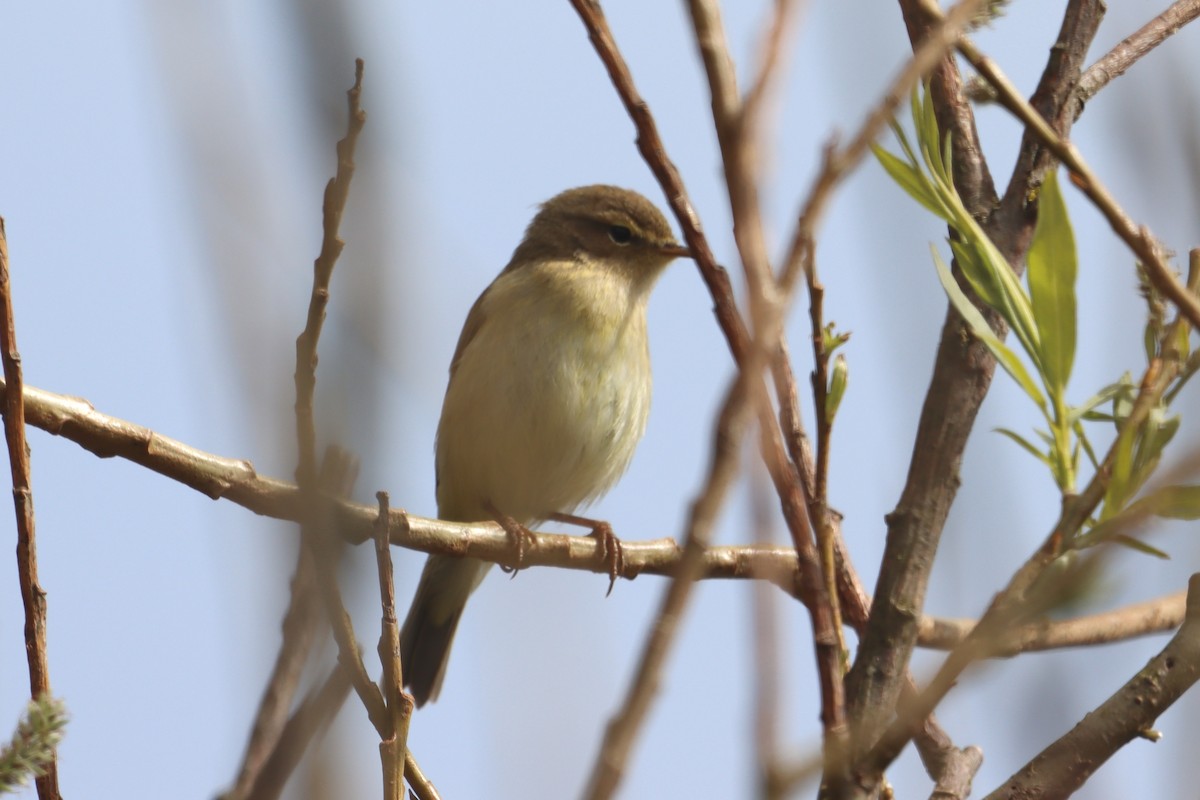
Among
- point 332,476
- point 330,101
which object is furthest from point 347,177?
point 332,476

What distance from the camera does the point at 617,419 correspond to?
5.29 meters

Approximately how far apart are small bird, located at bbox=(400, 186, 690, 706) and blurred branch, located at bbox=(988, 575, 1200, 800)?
322cm

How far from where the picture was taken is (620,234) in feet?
19.2

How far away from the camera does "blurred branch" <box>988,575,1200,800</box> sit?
176 cm

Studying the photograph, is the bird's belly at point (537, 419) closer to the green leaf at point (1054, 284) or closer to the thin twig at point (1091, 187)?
the green leaf at point (1054, 284)

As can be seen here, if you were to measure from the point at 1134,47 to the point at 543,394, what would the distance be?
9.50 ft

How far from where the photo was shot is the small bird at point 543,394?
5.14 metres

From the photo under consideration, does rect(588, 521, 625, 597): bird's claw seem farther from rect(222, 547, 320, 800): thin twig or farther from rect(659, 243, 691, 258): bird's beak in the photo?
rect(222, 547, 320, 800): thin twig

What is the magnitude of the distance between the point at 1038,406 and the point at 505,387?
11.2 ft

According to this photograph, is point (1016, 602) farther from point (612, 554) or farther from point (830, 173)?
point (612, 554)

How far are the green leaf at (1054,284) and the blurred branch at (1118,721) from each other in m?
0.35

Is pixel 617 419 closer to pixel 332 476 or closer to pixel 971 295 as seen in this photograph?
pixel 971 295

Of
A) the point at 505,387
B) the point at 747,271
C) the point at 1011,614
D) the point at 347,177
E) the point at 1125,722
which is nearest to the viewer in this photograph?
the point at 747,271

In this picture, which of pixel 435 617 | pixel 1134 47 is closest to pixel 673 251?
pixel 435 617
